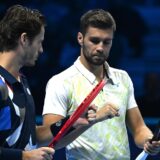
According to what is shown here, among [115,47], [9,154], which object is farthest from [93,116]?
[115,47]

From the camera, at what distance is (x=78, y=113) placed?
10.1 feet

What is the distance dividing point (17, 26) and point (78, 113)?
436 mm

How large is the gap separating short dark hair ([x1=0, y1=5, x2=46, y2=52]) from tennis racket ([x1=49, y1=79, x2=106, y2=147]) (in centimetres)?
34

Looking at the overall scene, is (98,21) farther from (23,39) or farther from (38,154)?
(38,154)

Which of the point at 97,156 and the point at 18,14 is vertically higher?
the point at 18,14

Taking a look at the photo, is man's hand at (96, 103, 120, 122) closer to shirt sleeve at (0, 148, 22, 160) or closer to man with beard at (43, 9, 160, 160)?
man with beard at (43, 9, 160, 160)

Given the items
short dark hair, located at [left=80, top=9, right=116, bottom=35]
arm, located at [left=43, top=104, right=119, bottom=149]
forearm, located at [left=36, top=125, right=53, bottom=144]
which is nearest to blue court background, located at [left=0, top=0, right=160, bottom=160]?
short dark hair, located at [left=80, top=9, right=116, bottom=35]

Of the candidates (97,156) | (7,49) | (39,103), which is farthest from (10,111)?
(39,103)

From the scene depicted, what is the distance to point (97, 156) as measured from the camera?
3537 mm

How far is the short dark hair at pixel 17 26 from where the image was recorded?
3.09 m

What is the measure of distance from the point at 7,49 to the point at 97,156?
2.49ft

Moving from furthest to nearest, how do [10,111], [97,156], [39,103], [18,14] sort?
[39,103]
[97,156]
[18,14]
[10,111]

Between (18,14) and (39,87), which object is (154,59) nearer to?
(39,87)

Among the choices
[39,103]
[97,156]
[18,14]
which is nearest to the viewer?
[18,14]
